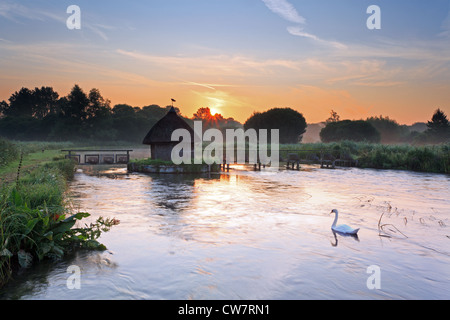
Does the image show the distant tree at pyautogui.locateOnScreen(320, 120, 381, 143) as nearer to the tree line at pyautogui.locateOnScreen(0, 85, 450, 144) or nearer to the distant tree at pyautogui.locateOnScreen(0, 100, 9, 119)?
the tree line at pyautogui.locateOnScreen(0, 85, 450, 144)

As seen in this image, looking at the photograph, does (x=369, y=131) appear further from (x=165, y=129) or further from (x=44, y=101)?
(x=44, y=101)

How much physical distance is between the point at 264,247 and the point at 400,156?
2883cm

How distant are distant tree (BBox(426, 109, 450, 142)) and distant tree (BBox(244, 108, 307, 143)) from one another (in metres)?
29.5

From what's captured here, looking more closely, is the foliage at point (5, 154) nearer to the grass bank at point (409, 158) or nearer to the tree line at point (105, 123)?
the grass bank at point (409, 158)

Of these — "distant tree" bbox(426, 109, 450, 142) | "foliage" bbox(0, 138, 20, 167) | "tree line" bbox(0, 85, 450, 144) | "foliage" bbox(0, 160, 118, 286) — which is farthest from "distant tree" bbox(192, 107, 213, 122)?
"foliage" bbox(0, 160, 118, 286)

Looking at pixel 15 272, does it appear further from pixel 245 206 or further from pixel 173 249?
pixel 245 206

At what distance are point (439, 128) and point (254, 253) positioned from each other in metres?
84.9

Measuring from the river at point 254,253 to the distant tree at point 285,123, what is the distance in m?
62.4

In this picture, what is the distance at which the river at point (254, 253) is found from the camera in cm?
584

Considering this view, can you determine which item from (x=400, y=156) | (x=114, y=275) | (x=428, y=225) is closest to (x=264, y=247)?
(x=114, y=275)

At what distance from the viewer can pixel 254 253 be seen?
777 cm

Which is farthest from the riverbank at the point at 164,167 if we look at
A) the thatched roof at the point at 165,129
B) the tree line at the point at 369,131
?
the tree line at the point at 369,131

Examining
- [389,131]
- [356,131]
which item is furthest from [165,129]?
[389,131]
